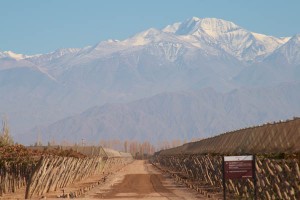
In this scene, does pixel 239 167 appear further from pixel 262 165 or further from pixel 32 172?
pixel 32 172

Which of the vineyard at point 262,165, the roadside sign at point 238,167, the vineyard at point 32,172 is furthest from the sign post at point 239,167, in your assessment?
the vineyard at point 32,172

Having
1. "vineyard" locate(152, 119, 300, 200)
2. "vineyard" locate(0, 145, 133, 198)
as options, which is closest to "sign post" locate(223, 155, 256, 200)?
"vineyard" locate(152, 119, 300, 200)

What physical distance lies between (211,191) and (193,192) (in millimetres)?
1476

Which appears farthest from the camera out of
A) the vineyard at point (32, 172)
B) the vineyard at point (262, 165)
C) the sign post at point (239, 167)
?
the vineyard at point (32, 172)

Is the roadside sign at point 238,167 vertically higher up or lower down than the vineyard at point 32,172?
lower down

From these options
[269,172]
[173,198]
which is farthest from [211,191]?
[269,172]

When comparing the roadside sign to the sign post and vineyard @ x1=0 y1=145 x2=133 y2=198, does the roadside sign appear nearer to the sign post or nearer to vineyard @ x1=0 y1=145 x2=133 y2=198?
the sign post

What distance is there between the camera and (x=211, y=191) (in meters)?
53.3

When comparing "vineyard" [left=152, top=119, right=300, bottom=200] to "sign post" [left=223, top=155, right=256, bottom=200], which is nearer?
"sign post" [left=223, top=155, right=256, bottom=200]

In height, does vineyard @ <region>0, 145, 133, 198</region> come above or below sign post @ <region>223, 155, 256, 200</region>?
above

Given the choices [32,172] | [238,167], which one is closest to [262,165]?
[238,167]

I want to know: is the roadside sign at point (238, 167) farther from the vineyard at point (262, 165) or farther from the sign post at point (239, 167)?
the vineyard at point (262, 165)

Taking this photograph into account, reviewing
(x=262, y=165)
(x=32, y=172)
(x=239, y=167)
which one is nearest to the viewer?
(x=239, y=167)

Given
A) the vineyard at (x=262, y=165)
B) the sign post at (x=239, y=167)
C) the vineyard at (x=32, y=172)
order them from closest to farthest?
the sign post at (x=239, y=167) → the vineyard at (x=262, y=165) → the vineyard at (x=32, y=172)
